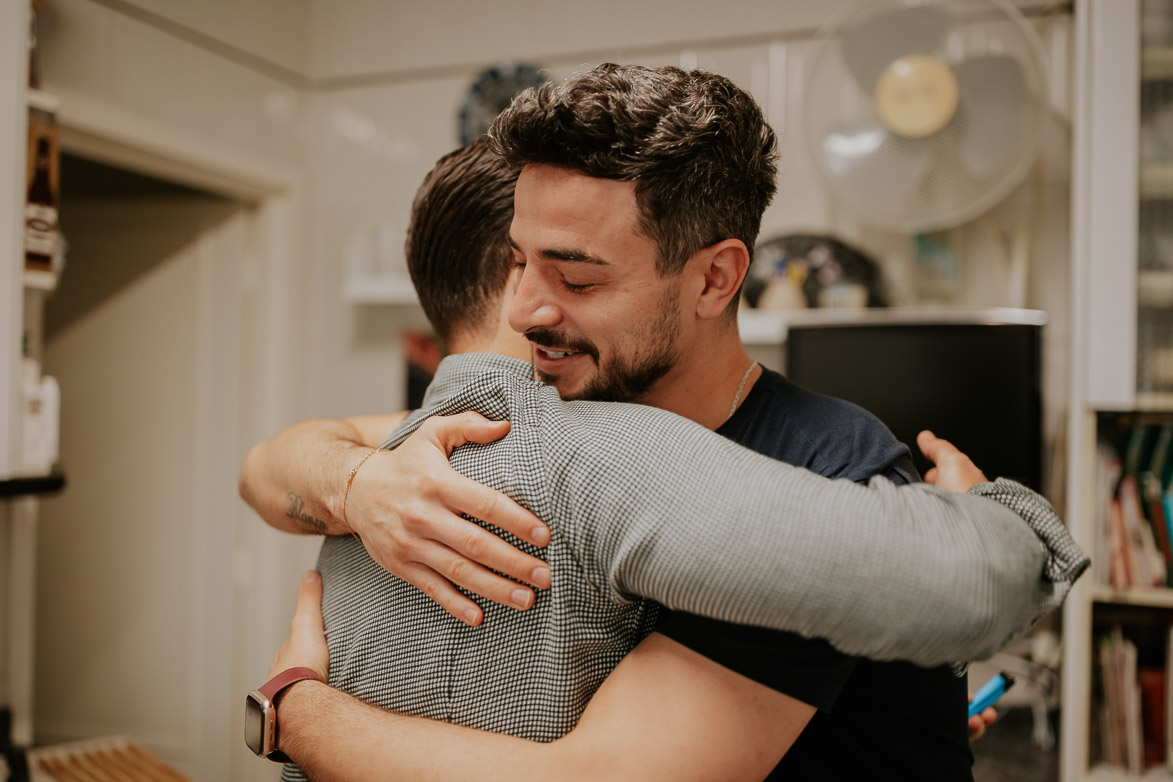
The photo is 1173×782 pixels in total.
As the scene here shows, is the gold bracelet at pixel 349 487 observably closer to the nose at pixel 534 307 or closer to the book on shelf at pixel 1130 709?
the nose at pixel 534 307

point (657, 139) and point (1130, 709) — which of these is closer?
point (657, 139)

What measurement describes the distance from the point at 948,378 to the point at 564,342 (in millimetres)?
1489

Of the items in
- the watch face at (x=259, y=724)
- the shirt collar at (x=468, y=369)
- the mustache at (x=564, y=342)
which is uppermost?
the mustache at (x=564, y=342)

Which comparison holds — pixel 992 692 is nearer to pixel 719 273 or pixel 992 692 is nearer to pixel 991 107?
pixel 719 273

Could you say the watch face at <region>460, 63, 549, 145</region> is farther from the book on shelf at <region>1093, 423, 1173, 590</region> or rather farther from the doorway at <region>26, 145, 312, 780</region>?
the book on shelf at <region>1093, 423, 1173, 590</region>

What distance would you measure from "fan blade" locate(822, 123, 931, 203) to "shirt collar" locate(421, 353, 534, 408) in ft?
5.21

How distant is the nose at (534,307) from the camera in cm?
84

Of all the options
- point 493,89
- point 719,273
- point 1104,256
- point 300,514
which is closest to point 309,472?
point 300,514

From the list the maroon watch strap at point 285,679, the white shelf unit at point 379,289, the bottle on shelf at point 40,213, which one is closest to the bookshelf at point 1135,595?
the maroon watch strap at point 285,679

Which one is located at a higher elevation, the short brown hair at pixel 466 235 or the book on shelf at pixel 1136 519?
the short brown hair at pixel 466 235

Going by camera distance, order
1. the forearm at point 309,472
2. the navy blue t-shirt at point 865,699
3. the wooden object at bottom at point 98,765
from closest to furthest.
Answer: the navy blue t-shirt at point 865,699
the forearm at point 309,472
the wooden object at bottom at point 98,765

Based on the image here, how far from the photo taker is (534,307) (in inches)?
33.1

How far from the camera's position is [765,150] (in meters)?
0.92

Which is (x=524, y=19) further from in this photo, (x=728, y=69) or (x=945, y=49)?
(x=945, y=49)
